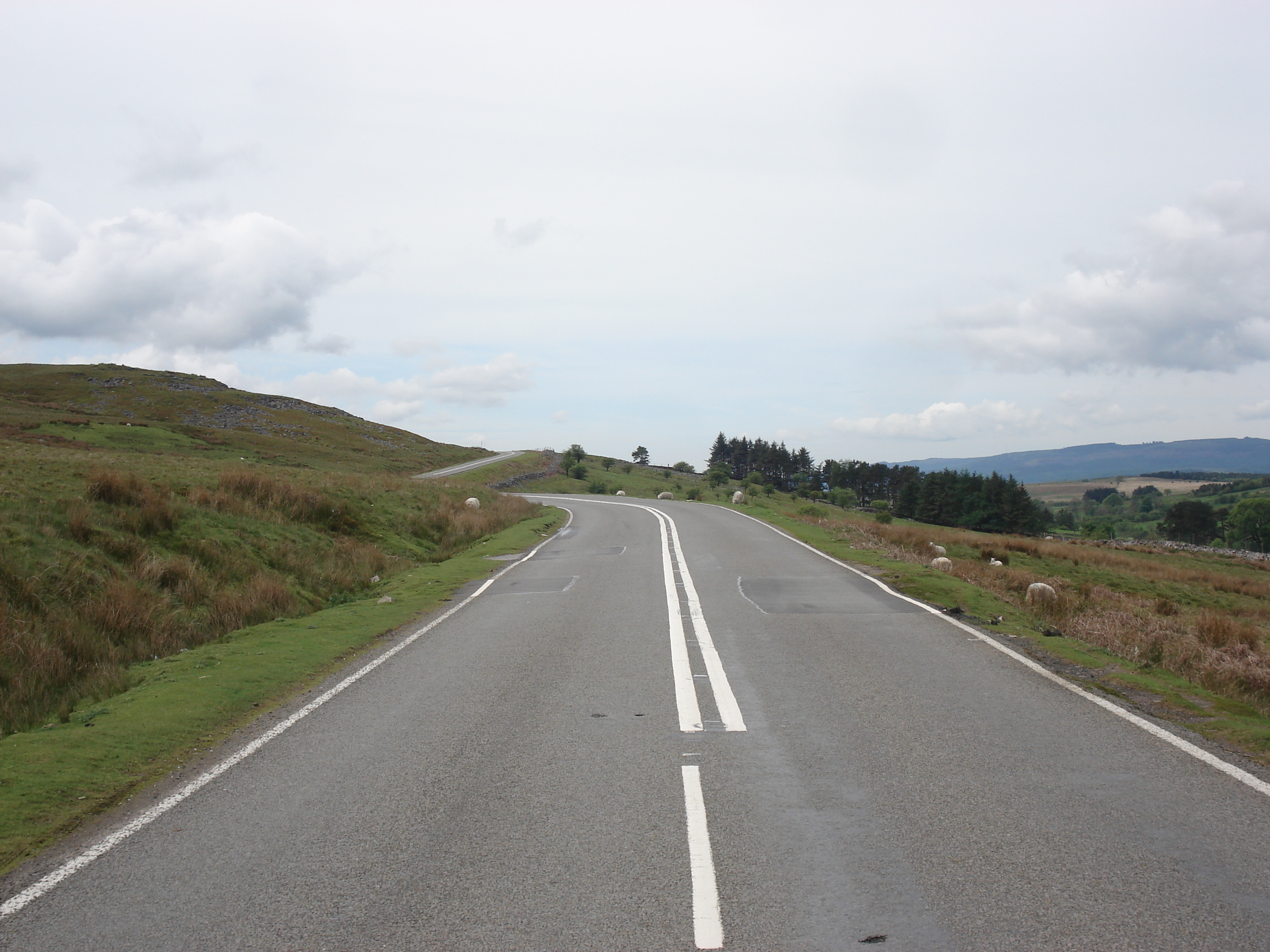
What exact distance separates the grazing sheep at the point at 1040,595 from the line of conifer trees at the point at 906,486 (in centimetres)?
7893

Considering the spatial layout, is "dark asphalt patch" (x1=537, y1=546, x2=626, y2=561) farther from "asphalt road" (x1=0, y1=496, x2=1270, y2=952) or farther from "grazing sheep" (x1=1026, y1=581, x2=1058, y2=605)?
"asphalt road" (x1=0, y1=496, x2=1270, y2=952)

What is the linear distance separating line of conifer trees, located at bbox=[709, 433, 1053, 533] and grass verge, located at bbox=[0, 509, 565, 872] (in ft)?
278

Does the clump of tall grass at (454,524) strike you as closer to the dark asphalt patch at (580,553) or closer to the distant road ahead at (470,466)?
the dark asphalt patch at (580,553)

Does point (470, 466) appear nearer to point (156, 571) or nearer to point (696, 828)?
point (156, 571)

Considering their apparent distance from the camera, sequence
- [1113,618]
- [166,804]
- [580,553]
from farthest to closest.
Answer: [580,553]
[1113,618]
[166,804]

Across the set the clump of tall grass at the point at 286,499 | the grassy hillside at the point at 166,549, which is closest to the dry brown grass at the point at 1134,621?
the grassy hillside at the point at 166,549

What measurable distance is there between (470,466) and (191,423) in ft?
96.5

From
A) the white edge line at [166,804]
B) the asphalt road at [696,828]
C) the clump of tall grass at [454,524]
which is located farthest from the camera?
the clump of tall grass at [454,524]

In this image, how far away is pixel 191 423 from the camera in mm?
80125

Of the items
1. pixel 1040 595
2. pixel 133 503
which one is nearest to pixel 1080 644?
pixel 1040 595

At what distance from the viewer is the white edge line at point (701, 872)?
11.7 ft

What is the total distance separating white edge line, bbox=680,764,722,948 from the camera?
3574mm

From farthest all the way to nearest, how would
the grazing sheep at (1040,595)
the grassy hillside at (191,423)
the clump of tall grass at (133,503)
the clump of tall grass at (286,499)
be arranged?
the grassy hillside at (191,423) → the clump of tall grass at (286,499) → the grazing sheep at (1040,595) → the clump of tall grass at (133,503)

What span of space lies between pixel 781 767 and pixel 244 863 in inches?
138
